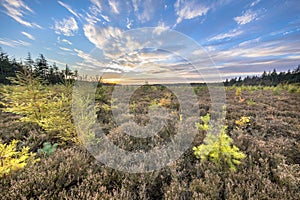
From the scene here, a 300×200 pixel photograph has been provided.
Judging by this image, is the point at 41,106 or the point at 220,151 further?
the point at 41,106

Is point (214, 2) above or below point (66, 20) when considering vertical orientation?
above

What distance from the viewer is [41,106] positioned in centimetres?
486

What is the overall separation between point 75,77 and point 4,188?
11.9 ft

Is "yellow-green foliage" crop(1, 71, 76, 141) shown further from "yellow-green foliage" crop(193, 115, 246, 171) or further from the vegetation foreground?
"yellow-green foliage" crop(193, 115, 246, 171)

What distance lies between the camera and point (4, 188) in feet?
7.16

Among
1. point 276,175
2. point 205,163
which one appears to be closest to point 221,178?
point 205,163

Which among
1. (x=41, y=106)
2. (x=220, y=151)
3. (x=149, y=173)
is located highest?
(x=41, y=106)

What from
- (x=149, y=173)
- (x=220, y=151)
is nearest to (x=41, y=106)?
(x=149, y=173)

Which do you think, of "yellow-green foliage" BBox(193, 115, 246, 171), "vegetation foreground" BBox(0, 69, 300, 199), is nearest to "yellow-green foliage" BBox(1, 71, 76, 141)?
"vegetation foreground" BBox(0, 69, 300, 199)

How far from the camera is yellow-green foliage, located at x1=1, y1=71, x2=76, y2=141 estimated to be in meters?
4.03

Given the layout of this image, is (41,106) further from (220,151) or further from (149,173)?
(220,151)

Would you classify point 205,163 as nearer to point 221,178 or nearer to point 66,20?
point 221,178

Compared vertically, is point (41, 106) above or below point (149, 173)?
above

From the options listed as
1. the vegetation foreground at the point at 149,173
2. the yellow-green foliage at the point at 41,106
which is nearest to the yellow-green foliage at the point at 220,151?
the vegetation foreground at the point at 149,173
